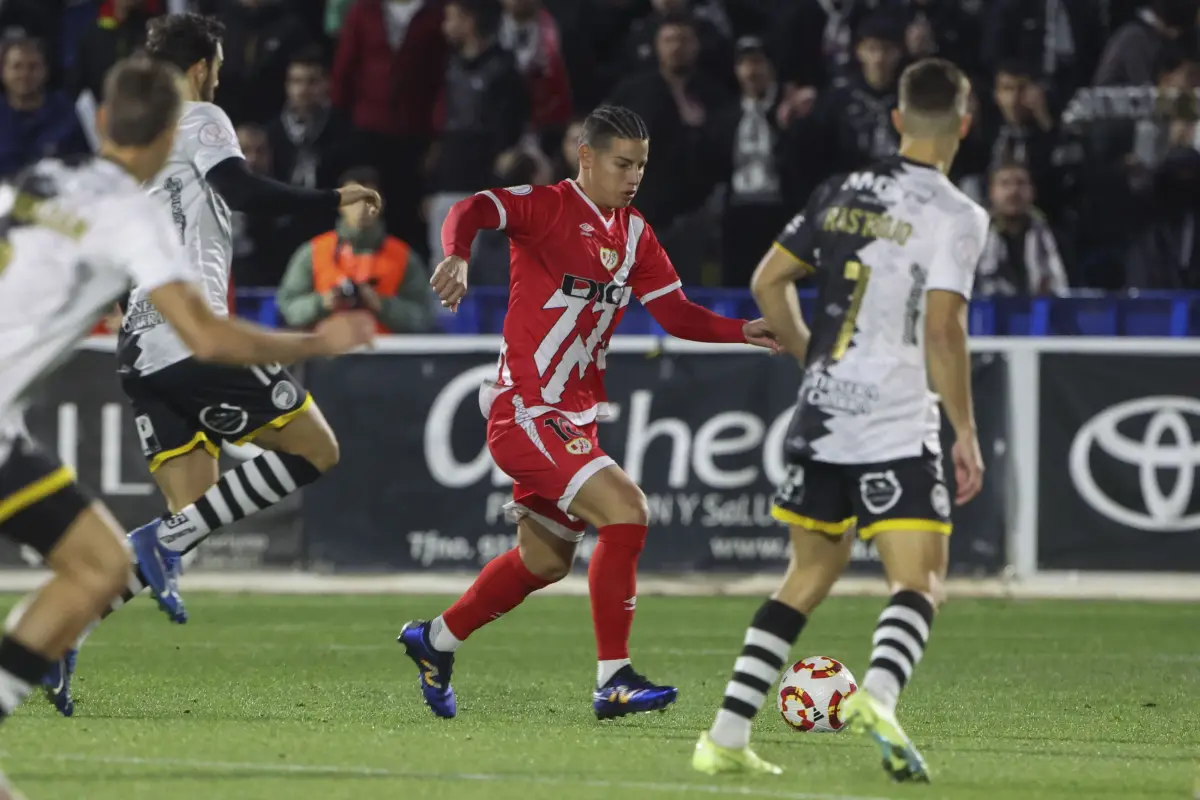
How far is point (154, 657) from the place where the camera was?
31.8ft

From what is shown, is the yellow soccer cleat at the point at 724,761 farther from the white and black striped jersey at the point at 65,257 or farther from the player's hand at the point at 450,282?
the white and black striped jersey at the point at 65,257

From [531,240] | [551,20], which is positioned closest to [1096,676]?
[531,240]

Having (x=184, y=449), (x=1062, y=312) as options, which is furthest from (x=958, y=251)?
(x=1062, y=312)

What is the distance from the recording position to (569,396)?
7.77 meters

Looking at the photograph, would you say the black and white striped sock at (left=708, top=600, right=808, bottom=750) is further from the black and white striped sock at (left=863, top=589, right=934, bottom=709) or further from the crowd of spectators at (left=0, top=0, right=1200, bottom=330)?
the crowd of spectators at (left=0, top=0, right=1200, bottom=330)

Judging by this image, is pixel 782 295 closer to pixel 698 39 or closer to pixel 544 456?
pixel 544 456

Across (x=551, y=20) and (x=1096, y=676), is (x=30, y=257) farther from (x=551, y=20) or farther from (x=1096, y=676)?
(x=551, y=20)

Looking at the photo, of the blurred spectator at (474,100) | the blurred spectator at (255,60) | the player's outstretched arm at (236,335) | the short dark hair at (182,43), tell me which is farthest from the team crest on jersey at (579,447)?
the blurred spectator at (255,60)

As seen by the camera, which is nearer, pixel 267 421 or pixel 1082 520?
pixel 267 421

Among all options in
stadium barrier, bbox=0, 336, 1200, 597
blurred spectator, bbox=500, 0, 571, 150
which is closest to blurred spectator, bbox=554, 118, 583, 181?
blurred spectator, bbox=500, 0, 571, 150

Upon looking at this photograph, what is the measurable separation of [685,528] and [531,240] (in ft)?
18.4

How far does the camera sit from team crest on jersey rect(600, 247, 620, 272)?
7.81 metres

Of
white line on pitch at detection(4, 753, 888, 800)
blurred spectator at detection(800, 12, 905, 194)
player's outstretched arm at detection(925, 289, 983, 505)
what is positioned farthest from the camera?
blurred spectator at detection(800, 12, 905, 194)

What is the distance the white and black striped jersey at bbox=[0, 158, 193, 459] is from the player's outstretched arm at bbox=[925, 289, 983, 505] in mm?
2140
